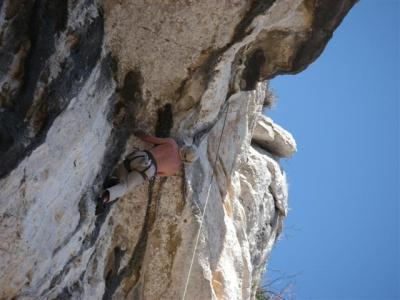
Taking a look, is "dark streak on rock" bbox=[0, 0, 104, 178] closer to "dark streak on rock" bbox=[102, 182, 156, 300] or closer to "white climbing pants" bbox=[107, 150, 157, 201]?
"white climbing pants" bbox=[107, 150, 157, 201]

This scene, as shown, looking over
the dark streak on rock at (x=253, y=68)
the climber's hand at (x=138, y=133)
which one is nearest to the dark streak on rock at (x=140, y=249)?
the climber's hand at (x=138, y=133)

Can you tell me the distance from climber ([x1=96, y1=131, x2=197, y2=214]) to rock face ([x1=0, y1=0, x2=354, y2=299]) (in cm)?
14

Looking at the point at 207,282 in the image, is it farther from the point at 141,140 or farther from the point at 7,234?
the point at 7,234

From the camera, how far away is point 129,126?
608 centimetres

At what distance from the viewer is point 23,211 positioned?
4.49 metres

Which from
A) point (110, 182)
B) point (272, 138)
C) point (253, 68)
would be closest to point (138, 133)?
point (110, 182)

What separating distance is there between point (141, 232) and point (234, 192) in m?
2.16

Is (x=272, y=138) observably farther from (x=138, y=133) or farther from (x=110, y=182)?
(x=110, y=182)

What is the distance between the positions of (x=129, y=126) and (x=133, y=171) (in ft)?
1.92

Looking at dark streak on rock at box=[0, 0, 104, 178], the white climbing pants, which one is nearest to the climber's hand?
the white climbing pants

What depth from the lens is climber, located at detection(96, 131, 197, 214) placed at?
561 cm

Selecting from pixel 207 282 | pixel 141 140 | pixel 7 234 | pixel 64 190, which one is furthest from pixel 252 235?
pixel 7 234

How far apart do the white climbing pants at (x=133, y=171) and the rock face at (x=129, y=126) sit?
0.15m

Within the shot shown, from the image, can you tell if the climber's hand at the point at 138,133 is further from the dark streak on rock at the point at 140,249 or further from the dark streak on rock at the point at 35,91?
the dark streak on rock at the point at 35,91
